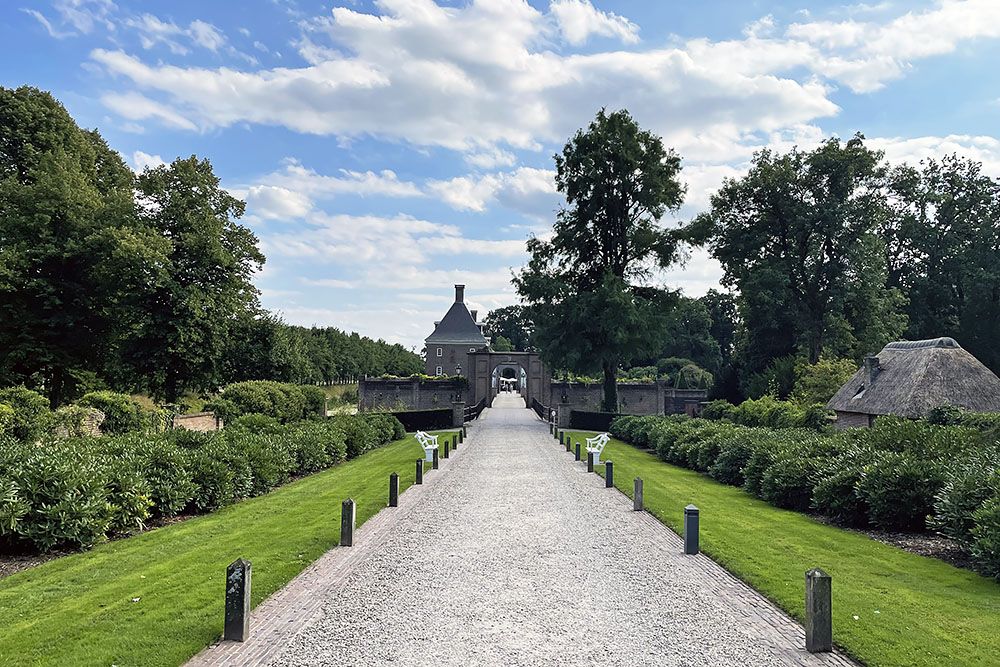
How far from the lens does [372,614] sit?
7.09 metres

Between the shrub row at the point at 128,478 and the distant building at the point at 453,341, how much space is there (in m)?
65.9

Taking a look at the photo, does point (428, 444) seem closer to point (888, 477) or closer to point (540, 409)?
point (888, 477)

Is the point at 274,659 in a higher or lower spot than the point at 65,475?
lower

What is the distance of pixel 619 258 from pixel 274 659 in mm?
35713

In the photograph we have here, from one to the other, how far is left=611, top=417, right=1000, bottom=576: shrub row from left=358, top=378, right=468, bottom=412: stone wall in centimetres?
3808

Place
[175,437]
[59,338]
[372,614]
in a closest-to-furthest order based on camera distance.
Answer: [372,614] < [175,437] < [59,338]

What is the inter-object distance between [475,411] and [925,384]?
28.5m

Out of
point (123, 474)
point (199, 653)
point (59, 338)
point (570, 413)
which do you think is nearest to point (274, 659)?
point (199, 653)

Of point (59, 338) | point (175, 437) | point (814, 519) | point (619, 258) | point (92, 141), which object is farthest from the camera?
point (619, 258)

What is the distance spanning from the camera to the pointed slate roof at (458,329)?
8644 centimetres

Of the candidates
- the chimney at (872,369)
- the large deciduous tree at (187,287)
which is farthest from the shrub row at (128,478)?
the chimney at (872,369)

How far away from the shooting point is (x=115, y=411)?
2066 cm

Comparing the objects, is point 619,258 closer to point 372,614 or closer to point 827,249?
point 827,249

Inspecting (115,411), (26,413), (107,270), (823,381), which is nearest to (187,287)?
(107,270)
